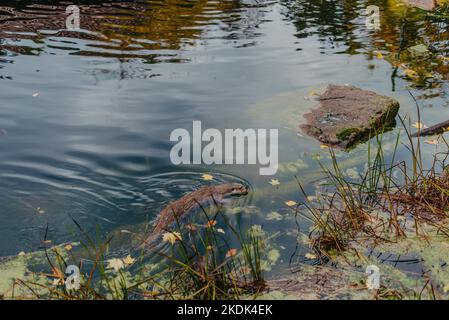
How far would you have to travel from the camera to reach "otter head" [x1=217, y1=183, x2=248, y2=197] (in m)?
4.76

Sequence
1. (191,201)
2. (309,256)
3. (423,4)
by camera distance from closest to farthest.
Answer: (309,256) < (191,201) < (423,4)

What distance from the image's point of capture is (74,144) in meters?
5.80

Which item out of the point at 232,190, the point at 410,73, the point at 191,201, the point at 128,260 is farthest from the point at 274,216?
the point at 410,73

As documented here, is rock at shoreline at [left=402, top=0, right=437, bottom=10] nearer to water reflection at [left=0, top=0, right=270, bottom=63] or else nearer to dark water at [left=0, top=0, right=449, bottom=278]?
dark water at [left=0, top=0, right=449, bottom=278]

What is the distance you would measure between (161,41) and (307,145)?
15.9 feet

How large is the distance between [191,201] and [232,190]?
574 mm

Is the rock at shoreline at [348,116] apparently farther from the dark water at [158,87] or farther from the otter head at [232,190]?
the otter head at [232,190]

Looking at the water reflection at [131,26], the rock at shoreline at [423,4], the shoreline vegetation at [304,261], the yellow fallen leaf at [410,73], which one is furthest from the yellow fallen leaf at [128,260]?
the rock at shoreline at [423,4]

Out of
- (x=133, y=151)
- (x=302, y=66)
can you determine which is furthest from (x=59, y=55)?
(x=302, y=66)

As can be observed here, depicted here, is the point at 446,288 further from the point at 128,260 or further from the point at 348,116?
the point at 348,116

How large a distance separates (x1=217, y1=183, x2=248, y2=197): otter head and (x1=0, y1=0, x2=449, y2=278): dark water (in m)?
0.16

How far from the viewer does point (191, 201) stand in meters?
4.41

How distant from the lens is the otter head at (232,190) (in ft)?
15.6

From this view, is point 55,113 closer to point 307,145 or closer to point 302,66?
point 307,145
